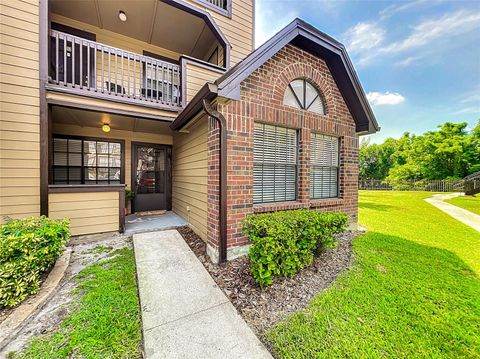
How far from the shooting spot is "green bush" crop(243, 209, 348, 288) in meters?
2.73

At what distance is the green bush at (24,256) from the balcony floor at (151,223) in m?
1.91

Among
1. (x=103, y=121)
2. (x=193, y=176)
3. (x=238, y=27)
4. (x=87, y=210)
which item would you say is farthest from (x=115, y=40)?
(x=87, y=210)

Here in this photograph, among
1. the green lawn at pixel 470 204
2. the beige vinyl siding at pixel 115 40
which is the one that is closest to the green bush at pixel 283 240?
the beige vinyl siding at pixel 115 40

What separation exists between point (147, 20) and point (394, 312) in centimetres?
925

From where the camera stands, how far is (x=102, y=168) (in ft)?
21.8

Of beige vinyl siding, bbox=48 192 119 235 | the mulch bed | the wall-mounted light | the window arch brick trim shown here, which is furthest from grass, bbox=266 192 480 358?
the wall-mounted light

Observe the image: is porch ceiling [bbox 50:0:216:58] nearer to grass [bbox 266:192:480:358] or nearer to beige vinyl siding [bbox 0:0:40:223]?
beige vinyl siding [bbox 0:0:40:223]

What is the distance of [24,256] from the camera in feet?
8.42

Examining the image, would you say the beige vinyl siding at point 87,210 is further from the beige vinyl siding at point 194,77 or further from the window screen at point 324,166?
the window screen at point 324,166

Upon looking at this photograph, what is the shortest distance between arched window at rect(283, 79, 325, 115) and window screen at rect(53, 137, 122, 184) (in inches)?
238

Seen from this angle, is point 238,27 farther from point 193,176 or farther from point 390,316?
point 390,316

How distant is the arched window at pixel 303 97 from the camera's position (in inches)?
177

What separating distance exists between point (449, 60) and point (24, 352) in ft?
84.8

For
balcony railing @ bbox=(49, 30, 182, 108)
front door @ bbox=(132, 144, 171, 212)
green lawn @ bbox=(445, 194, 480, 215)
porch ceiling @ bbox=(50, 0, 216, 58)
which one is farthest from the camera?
green lawn @ bbox=(445, 194, 480, 215)
